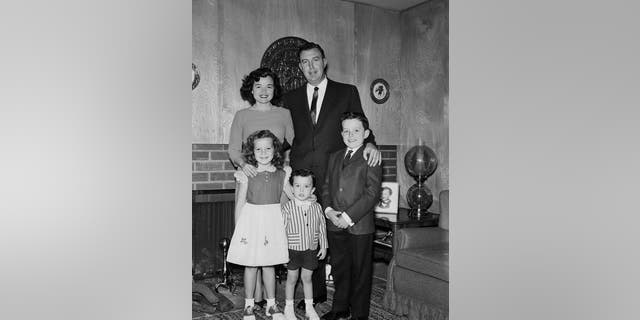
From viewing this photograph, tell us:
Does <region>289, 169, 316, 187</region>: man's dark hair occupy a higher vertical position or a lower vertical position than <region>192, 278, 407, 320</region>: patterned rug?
higher

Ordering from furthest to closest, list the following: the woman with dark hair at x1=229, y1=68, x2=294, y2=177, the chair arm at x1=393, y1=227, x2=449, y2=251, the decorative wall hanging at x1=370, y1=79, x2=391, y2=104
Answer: the decorative wall hanging at x1=370, y1=79, x2=391, y2=104 < the chair arm at x1=393, y1=227, x2=449, y2=251 < the woman with dark hair at x1=229, y1=68, x2=294, y2=177

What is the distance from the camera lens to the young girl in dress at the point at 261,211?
105 inches

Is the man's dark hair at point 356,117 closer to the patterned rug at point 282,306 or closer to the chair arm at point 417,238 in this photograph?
the chair arm at point 417,238

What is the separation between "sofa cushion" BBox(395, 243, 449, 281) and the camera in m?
2.79

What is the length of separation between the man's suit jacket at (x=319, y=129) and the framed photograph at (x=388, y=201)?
996 mm

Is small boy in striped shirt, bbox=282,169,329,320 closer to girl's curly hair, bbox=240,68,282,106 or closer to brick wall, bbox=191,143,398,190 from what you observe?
girl's curly hair, bbox=240,68,282,106

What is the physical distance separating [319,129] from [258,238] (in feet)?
2.33

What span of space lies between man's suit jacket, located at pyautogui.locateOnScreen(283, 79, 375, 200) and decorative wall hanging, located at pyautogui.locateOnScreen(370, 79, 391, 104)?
176cm

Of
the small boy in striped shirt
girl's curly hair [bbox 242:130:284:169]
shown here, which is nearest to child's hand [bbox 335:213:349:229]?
the small boy in striped shirt
